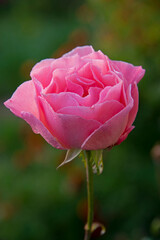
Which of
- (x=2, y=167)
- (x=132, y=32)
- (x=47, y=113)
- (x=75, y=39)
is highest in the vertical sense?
(x=47, y=113)

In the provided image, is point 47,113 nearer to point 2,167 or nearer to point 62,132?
point 62,132

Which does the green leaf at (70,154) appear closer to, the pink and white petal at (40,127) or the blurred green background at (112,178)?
the pink and white petal at (40,127)

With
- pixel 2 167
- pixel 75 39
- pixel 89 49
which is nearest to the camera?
pixel 89 49

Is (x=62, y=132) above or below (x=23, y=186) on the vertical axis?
above

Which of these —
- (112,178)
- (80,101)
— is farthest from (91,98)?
(112,178)

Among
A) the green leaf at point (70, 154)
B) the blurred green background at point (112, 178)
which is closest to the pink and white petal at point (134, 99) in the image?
the green leaf at point (70, 154)

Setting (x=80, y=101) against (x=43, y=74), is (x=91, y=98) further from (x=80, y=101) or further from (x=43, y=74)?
(x=43, y=74)

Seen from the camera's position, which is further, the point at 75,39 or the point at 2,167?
the point at 75,39

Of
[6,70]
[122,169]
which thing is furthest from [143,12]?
[6,70]
